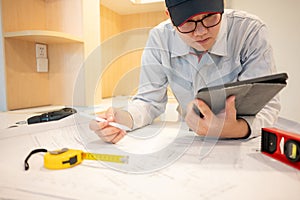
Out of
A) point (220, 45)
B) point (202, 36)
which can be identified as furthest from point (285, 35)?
point (202, 36)

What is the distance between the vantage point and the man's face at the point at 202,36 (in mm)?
597

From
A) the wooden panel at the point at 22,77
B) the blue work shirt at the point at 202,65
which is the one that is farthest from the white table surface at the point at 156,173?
the wooden panel at the point at 22,77

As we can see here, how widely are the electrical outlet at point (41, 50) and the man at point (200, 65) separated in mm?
649

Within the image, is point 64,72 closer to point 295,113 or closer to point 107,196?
point 107,196

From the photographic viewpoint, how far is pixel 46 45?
1.20 metres

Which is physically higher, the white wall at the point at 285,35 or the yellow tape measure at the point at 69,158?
the white wall at the point at 285,35

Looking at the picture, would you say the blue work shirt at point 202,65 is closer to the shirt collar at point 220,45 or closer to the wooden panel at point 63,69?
the shirt collar at point 220,45

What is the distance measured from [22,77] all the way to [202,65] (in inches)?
33.6

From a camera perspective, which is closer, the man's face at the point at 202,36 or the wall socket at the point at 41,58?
the man's face at the point at 202,36

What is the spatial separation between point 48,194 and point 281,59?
4.73 feet

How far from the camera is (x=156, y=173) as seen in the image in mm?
372

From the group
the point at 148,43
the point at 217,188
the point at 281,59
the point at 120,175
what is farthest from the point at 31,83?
the point at 281,59

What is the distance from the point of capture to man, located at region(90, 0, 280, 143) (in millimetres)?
559

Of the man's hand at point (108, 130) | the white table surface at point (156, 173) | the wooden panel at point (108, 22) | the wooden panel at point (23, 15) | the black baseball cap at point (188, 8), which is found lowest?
the white table surface at point (156, 173)
